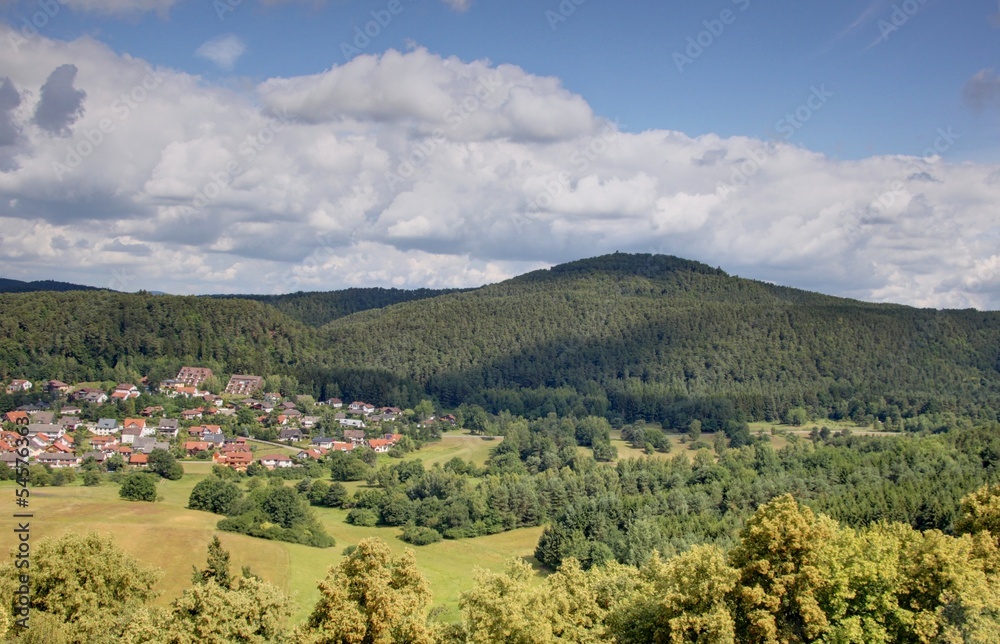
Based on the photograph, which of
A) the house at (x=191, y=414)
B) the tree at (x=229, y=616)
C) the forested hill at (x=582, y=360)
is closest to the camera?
the tree at (x=229, y=616)

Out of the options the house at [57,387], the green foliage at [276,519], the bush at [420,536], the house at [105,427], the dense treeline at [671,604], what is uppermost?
the house at [57,387]

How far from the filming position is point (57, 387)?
5064 inches

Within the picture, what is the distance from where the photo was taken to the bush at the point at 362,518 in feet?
263

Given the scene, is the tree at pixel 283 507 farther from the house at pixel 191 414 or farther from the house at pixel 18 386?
the house at pixel 18 386

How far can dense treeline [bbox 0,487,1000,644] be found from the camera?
2803 centimetres

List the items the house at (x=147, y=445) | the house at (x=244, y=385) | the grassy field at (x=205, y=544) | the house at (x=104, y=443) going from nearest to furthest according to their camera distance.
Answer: the grassy field at (x=205, y=544) < the house at (x=104, y=443) < the house at (x=147, y=445) < the house at (x=244, y=385)

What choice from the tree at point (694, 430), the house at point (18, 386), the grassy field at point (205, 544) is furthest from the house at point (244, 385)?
the tree at point (694, 430)

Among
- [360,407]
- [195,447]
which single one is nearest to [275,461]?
[195,447]

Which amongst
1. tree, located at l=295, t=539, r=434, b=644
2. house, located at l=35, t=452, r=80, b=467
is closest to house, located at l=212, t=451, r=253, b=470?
house, located at l=35, t=452, r=80, b=467

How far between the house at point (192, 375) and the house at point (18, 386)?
24.0m

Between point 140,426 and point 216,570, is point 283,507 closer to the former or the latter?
point 216,570

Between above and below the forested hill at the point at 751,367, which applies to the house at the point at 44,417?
below

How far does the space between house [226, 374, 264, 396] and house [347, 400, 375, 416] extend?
681 inches

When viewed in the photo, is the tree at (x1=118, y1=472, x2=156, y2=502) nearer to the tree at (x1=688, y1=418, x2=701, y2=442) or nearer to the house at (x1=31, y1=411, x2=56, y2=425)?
the house at (x1=31, y1=411, x2=56, y2=425)
